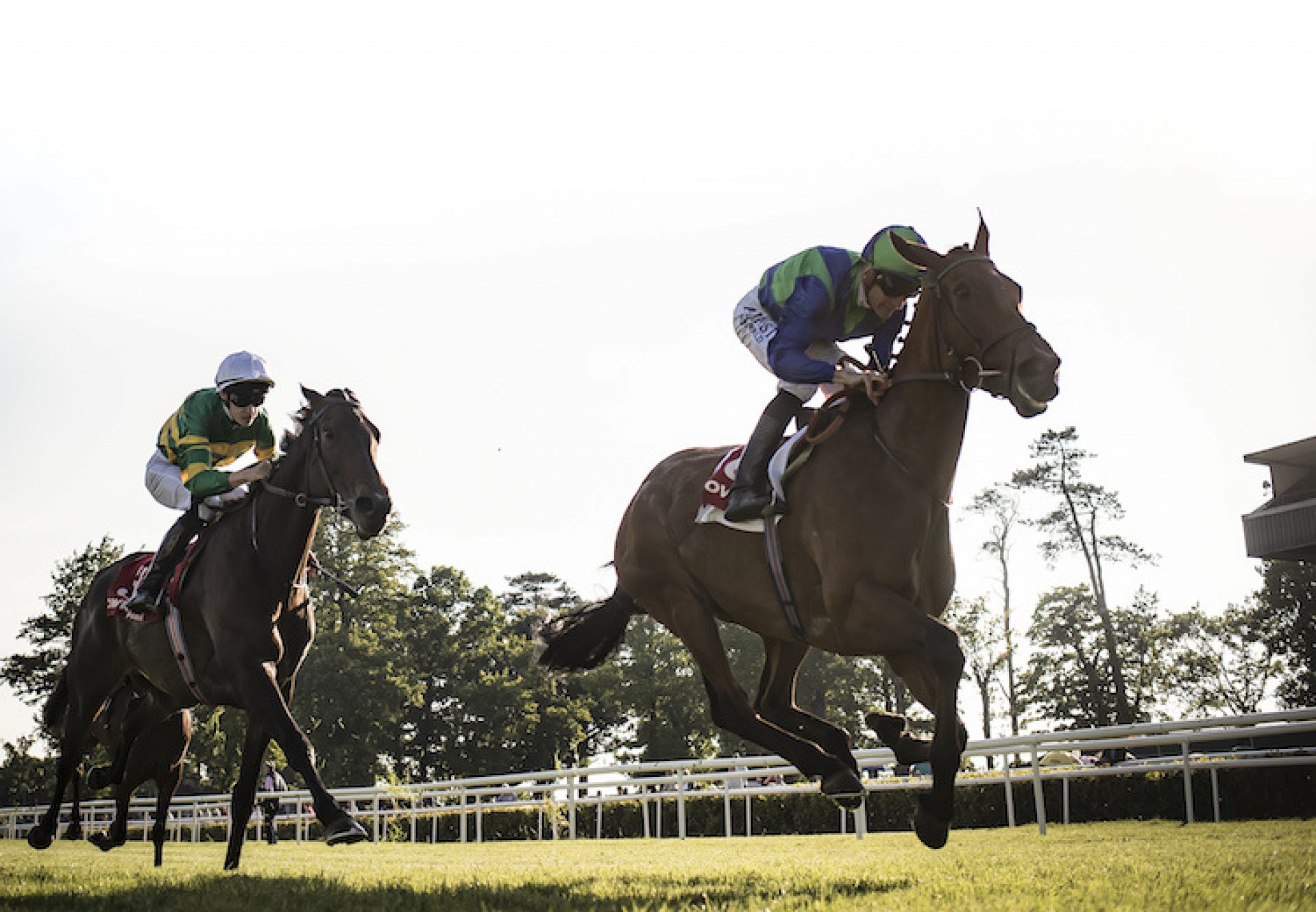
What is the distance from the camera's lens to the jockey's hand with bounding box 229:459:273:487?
25.5 feet

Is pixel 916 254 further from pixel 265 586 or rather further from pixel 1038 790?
pixel 1038 790

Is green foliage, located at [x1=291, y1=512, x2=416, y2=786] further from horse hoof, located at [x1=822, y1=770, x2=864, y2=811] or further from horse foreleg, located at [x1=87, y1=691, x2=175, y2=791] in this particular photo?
horse hoof, located at [x1=822, y1=770, x2=864, y2=811]

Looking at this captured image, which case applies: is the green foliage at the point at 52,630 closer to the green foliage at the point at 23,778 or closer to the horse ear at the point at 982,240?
the green foliage at the point at 23,778

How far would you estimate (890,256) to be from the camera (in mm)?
6352

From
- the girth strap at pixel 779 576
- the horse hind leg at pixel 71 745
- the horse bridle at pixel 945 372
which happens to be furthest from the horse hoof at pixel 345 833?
the horse hind leg at pixel 71 745

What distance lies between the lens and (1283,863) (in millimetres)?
5125

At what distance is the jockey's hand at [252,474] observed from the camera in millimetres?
7781

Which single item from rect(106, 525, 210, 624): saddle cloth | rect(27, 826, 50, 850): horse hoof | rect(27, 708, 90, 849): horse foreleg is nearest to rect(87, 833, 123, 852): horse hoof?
rect(27, 708, 90, 849): horse foreleg

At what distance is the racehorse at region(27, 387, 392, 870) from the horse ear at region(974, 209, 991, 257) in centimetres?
368

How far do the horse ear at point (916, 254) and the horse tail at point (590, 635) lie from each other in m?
3.25

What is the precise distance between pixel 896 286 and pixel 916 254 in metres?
0.44

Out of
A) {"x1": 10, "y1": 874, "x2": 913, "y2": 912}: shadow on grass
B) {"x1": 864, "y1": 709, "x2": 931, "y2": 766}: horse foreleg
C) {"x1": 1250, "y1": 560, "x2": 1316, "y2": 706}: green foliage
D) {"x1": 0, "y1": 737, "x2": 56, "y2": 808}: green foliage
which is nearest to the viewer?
{"x1": 10, "y1": 874, "x2": 913, "y2": 912}: shadow on grass

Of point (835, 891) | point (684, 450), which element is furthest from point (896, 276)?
point (835, 891)

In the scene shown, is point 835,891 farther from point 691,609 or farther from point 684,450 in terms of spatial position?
point 684,450
